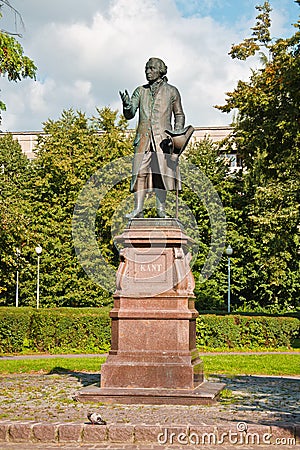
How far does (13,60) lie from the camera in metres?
16.2

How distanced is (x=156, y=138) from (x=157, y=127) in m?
0.20

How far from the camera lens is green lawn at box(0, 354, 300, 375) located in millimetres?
15086

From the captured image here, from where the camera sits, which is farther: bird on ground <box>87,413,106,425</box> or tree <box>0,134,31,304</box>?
tree <box>0,134,31,304</box>

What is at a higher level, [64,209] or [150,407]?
[64,209]

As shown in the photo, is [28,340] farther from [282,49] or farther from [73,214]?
[73,214]

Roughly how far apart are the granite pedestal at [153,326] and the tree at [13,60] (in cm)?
739

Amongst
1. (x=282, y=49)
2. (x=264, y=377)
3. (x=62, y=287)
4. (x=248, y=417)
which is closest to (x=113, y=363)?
(x=248, y=417)

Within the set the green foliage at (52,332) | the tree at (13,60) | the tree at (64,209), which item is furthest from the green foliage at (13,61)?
the tree at (64,209)

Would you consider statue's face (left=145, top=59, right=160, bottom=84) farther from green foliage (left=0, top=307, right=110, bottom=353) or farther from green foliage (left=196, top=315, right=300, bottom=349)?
green foliage (left=196, top=315, right=300, bottom=349)

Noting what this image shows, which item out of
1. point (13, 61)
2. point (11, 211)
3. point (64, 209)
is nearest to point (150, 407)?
point (13, 61)

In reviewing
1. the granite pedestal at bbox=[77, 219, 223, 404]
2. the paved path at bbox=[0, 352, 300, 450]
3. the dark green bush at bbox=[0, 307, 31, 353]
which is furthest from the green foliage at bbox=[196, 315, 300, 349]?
the paved path at bbox=[0, 352, 300, 450]

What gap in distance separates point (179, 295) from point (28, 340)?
11.7 m

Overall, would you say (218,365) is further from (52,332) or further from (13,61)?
(13,61)

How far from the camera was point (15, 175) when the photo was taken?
140 feet
